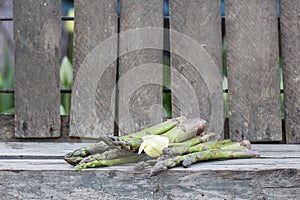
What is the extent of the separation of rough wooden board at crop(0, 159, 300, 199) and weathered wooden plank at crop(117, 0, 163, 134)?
2.98 ft

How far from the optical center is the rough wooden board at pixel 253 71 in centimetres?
248

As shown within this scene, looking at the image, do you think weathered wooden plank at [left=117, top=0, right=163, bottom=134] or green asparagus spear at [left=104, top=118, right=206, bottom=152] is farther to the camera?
weathered wooden plank at [left=117, top=0, right=163, bottom=134]

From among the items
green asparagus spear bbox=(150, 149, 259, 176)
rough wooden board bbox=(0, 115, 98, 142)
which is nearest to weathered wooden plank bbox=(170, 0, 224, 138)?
rough wooden board bbox=(0, 115, 98, 142)

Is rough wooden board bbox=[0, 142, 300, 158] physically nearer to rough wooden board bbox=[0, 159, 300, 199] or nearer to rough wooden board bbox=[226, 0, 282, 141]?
rough wooden board bbox=[226, 0, 282, 141]

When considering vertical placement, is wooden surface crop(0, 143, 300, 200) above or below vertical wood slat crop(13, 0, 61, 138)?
below

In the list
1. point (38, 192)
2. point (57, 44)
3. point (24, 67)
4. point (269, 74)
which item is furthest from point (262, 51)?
point (38, 192)

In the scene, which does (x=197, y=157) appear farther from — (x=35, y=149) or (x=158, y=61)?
(x=158, y=61)

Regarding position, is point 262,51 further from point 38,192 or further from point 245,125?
point 38,192

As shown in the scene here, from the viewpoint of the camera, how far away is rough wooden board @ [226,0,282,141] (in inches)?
97.8

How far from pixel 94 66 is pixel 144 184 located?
107 centimetres

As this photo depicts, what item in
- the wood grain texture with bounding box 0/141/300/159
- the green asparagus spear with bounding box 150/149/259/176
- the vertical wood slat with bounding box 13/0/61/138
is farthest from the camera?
the vertical wood slat with bounding box 13/0/61/138

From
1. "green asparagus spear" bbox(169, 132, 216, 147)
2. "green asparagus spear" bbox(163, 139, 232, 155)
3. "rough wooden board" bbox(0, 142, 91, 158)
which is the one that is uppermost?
"green asparagus spear" bbox(169, 132, 216, 147)

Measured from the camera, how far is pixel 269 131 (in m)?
2.48

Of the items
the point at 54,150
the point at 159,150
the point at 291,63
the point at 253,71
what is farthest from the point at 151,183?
the point at 291,63
